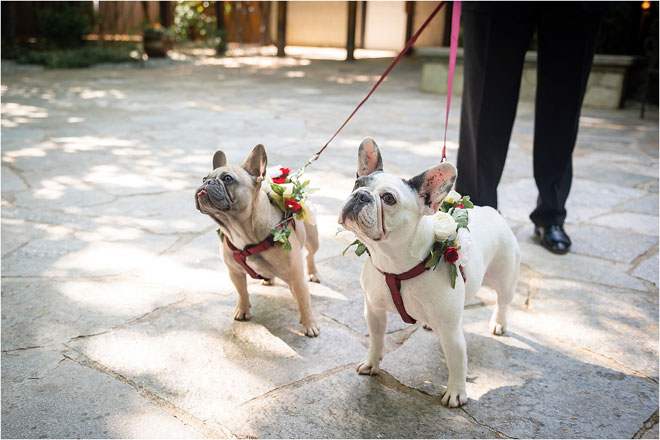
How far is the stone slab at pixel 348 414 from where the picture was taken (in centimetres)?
201

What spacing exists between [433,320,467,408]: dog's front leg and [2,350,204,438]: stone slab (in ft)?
2.97

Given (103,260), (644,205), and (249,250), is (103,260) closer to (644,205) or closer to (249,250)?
(249,250)

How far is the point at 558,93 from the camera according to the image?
3.46 metres

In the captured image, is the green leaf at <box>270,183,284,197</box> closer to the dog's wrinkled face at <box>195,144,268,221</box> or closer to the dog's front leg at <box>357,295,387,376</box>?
the dog's wrinkled face at <box>195,144,268,221</box>

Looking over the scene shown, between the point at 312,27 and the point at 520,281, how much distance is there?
18.4 meters

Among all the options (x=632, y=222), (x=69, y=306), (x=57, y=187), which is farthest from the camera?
(x=57, y=187)

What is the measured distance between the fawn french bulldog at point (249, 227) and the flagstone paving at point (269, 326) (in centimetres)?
21

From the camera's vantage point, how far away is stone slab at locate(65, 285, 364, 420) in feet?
7.29

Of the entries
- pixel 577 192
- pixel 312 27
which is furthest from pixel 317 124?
pixel 312 27

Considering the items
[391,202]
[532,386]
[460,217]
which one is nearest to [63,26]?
[460,217]

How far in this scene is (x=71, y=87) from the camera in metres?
9.96

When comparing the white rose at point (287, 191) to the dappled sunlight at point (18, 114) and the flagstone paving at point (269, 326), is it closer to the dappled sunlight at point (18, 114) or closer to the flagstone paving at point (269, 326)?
the flagstone paving at point (269, 326)

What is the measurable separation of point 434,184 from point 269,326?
1228mm

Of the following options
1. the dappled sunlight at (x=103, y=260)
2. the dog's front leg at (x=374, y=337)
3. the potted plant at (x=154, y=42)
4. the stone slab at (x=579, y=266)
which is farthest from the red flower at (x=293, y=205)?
the potted plant at (x=154, y=42)
